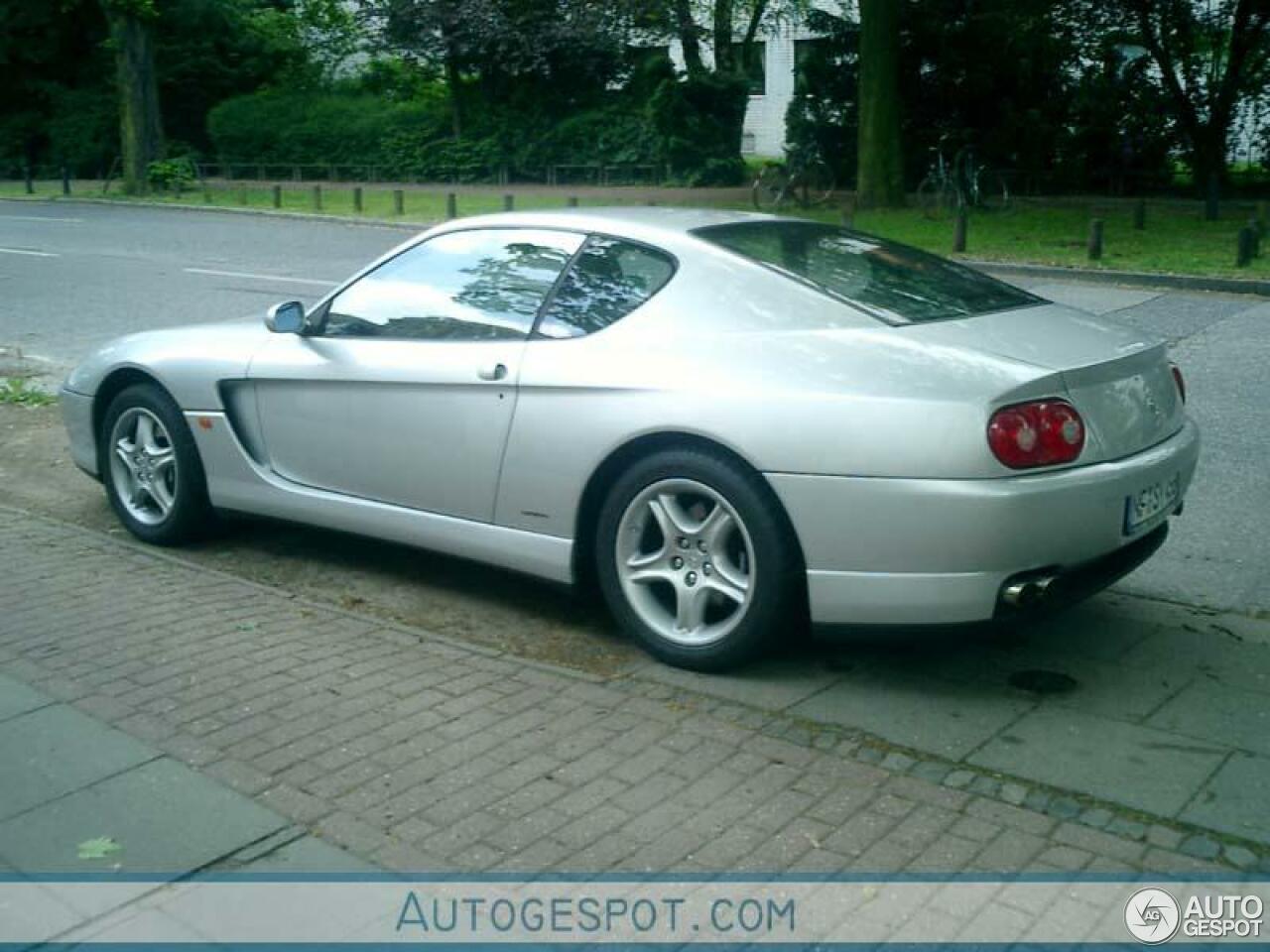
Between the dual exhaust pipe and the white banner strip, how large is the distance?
107 centimetres

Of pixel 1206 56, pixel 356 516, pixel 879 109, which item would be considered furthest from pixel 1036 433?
pixel 1206 56

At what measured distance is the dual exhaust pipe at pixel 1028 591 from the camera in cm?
432

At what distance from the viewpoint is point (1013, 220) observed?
23.4 metres

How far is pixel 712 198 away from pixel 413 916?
2641 cm

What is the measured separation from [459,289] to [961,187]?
67.7 ft

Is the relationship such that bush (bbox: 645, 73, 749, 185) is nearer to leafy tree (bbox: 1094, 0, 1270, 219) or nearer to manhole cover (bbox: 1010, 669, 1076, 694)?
leafy tree (bbox: 1094, 0, 1270, 219)

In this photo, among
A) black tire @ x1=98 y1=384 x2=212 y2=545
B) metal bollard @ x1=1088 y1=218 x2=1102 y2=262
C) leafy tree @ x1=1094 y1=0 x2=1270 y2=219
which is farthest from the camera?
leafy tree @ x1=1094 y1=0 x2=1270 y2=219

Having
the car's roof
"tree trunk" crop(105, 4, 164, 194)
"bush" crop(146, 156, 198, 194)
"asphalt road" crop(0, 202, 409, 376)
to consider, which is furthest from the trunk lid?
"tree trunk" crop(105, 4, 164, 194)

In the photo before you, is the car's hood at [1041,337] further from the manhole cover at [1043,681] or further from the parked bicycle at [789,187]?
the parked bicycle at [789,187]

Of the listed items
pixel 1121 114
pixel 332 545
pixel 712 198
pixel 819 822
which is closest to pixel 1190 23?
pixel 1121 114

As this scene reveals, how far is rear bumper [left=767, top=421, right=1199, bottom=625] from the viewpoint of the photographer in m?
4.24

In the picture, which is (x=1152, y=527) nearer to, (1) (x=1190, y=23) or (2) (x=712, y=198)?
(1) (x=1190, y=23)

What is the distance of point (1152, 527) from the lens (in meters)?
4.79

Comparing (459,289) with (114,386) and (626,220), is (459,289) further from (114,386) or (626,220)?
(114,386)
